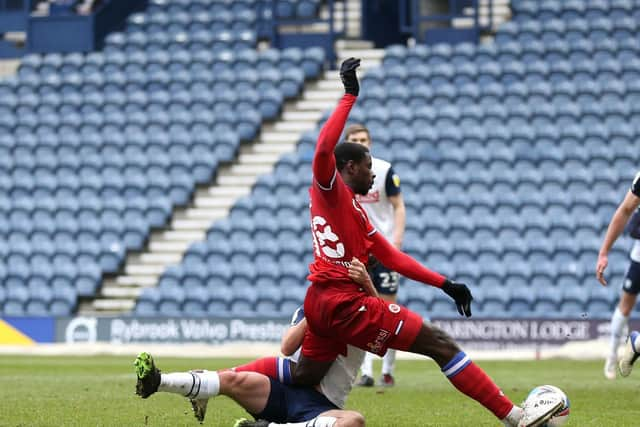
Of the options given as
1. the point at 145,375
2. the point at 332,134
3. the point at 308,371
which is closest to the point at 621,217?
the point at 308,371

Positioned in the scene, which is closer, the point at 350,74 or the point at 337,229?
the point at 350,74

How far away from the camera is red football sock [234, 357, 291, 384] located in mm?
7047

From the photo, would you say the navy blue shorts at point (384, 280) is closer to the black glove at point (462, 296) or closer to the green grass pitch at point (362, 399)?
the green grass pitch at point (362, 399)

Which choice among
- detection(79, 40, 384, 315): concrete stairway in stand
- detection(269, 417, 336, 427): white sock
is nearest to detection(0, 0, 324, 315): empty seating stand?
detection(79, 40, 384, 315): concrete stairway in stand

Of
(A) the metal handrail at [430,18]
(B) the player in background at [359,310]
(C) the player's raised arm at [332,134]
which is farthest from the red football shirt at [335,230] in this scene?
(A) the metal handrail at [430,18]

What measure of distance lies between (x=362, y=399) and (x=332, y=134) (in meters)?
3.94

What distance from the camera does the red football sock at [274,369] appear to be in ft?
23.1


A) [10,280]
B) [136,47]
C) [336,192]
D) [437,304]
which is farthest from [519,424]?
[136,47]

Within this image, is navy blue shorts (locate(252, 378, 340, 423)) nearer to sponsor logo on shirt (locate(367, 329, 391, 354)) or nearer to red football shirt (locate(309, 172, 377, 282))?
sponsor logo on shirt (locate(367, 329, 391, 354))

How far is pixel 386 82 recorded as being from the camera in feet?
77.6

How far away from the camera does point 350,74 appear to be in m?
6.49

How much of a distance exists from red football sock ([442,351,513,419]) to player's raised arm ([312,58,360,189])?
51.7 inches

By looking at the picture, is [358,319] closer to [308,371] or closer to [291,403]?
[308,371]

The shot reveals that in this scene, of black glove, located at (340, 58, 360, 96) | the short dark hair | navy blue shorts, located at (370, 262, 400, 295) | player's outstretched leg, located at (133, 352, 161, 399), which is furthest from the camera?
navy blue shorts, located at (370, 262, 400, 295)
